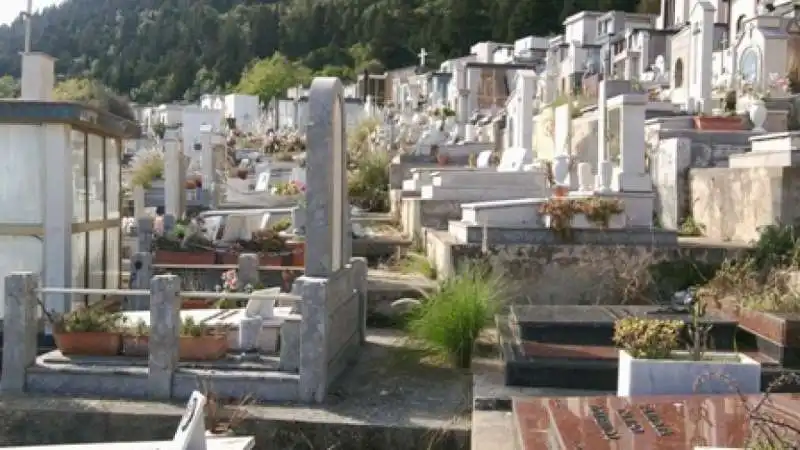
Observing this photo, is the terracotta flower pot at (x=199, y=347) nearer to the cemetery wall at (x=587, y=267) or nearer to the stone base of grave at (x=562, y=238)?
the cemetery wall at (x=587, y=267)

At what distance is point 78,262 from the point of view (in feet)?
26.1

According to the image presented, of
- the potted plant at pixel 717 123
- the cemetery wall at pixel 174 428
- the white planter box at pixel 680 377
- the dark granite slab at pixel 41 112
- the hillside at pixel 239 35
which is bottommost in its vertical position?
the cemetery wall at pixel 174 428

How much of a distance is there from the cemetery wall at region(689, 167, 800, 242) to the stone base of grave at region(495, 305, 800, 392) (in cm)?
401

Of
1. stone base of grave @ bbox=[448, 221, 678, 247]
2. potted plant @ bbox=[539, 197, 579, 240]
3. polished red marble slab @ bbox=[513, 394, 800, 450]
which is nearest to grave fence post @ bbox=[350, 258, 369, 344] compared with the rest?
stone base of grave @ bbox=[448, 221, 678, 247]

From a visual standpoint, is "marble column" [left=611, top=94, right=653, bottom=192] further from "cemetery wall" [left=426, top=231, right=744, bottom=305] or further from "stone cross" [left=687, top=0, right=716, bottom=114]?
"stone cross" [left=687, top=0, right=716, bottom=114]

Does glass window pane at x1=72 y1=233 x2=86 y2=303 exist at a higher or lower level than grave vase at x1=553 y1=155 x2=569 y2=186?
lower

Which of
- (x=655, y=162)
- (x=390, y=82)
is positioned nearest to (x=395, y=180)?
(x=655, y=162)

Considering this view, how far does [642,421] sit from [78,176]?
5.48 metres

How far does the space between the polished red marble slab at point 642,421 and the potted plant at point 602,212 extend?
5.02m

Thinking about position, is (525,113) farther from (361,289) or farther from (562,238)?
(361,289)

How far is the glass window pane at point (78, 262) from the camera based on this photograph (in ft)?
25.7

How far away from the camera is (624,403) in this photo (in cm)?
510

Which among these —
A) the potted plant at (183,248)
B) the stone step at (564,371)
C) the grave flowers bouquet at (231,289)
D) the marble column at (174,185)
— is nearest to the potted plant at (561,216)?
the grave flowers bouquet at (231,289)

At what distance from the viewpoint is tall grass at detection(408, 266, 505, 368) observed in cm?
705
